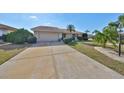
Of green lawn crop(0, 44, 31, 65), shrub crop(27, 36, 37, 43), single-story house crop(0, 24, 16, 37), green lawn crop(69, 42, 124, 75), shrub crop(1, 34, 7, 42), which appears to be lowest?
green lawn crop(69, 42, 124, 75)

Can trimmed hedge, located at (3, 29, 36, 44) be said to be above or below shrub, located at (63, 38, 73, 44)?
above

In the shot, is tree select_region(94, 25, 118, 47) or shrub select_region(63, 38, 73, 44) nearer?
tree select_region(94, 25, 118, 47)

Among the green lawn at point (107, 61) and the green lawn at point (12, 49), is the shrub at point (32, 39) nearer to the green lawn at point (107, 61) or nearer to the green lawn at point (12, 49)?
the green lawn at point (12, 49)

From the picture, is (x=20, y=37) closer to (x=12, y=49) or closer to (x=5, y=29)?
(x=5, y=29)

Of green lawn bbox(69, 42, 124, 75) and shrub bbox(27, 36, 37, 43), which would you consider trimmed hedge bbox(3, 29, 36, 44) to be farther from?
green lawn bbox(69, 42, 124, 75)

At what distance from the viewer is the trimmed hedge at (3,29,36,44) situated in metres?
10.8

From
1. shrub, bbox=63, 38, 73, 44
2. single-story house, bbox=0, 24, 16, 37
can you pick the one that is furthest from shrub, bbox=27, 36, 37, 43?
shrub, bbox=63, 38, 73, 44

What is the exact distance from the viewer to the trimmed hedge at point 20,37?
35.6 feet

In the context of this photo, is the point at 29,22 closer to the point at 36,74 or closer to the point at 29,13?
the point at 29,13

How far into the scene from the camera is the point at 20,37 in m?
11.4

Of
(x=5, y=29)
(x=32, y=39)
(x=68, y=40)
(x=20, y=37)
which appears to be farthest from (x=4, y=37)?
(x=68, y=40)

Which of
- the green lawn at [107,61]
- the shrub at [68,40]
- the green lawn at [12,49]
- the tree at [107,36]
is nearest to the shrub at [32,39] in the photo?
the green lawn at [12,49]

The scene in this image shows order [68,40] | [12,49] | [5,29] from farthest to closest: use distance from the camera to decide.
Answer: [68,40]
[12,49]
[5,29]
